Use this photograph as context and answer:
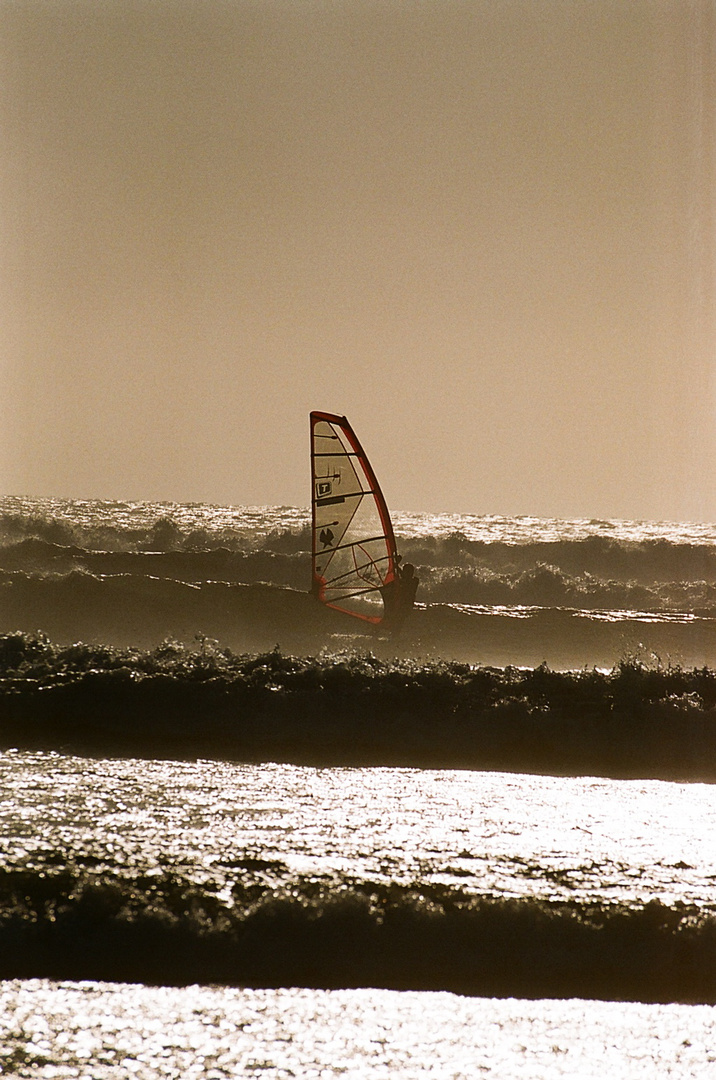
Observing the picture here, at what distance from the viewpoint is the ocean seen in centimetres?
229

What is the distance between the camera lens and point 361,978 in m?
2.67

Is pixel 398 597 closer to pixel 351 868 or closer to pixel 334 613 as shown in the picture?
pixel 334 613

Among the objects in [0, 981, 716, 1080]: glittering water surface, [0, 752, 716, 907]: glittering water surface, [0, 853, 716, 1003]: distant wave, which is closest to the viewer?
[0, 981, 716, 1080]: glittering water surface

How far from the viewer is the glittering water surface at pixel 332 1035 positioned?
6.89 ft

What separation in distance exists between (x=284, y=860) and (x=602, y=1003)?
1.23 meters

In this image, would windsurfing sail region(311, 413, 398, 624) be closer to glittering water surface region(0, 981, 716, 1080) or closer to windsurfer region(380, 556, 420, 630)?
windsurfer region(380, 556, 420, 630)

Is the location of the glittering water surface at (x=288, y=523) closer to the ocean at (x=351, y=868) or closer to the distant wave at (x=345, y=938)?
the ocean at (x=351, y=868)

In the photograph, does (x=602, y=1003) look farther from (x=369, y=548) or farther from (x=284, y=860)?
(x=369, y=548)

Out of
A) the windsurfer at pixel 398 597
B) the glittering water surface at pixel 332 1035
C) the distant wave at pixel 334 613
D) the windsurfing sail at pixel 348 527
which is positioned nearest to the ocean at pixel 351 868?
the glittering water surface at pixel 332 1035

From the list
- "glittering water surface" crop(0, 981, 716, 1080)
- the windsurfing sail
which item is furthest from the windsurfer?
"glittering water surface" crop(0, 981, 716, 1080)

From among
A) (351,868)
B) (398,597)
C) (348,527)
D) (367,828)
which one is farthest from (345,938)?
(398,597)

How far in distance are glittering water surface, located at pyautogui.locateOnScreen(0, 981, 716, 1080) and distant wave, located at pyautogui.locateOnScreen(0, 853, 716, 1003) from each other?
0.10 metres

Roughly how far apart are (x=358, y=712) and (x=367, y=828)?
346 centimetres

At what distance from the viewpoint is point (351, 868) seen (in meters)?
3.36
